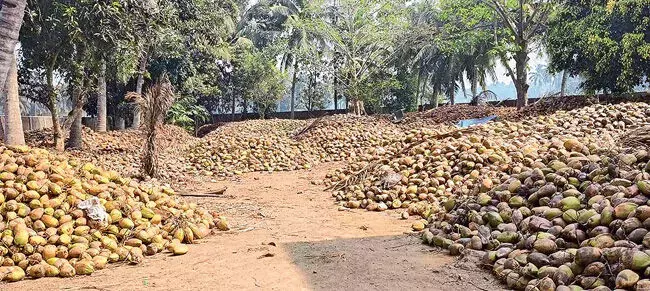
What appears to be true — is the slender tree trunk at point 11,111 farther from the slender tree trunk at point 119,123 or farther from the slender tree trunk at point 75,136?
the slender tree trunk at point 119,123

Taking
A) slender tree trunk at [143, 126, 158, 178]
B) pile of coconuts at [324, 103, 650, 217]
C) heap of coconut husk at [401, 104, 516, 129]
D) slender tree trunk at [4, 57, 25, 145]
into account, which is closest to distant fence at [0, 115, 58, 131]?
slender tree trunk at [4, 57, 25, 145]

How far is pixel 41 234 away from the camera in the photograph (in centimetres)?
322

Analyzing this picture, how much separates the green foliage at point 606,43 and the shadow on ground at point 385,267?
994cm

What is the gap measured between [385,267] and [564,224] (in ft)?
3.75

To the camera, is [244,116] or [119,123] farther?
[244,116]

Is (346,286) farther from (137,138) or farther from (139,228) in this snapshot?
(137,138)

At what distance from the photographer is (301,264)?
124 inches

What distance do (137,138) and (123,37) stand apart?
5.79 metres

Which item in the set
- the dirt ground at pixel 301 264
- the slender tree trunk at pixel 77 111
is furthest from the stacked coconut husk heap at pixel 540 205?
the slender tree trunk at pixel 77 111

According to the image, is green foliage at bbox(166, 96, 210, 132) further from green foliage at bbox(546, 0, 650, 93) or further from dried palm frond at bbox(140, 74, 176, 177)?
green foliage at bbox(546, 0, 650, 93)

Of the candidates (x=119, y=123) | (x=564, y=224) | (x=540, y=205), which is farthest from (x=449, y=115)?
(x=119, y=123)

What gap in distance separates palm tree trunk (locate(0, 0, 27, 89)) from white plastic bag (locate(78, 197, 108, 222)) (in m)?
1.14

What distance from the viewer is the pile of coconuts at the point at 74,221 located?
3057 millimetres

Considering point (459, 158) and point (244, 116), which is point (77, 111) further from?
point (244, 116)
